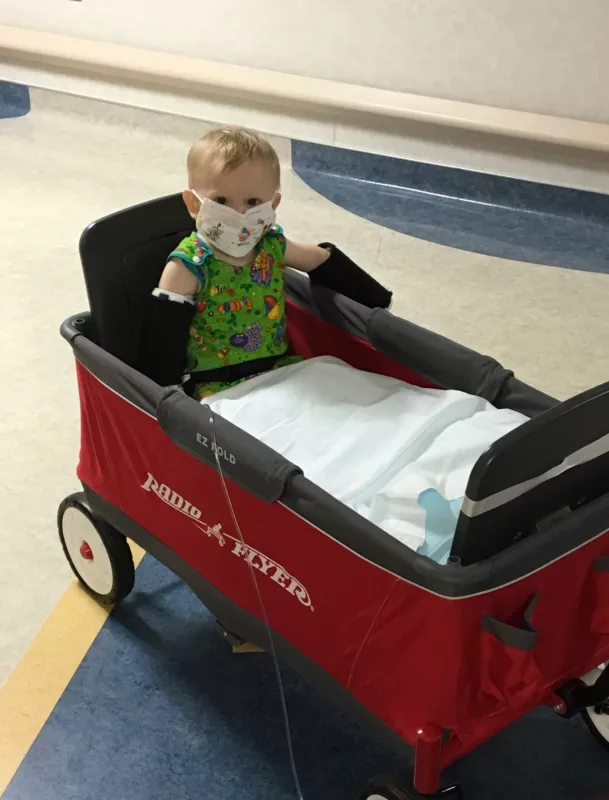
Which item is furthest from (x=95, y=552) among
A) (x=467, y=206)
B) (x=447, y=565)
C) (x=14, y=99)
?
(x=14, y=99)

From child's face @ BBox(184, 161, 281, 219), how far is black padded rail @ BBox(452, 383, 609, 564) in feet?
1.82

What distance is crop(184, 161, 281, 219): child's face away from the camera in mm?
1161

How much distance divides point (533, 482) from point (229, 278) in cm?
58

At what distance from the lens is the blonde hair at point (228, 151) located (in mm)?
1152

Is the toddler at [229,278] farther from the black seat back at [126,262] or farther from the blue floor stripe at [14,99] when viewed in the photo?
the blue floor stripe at [14,99]

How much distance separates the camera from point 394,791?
38.3 inches

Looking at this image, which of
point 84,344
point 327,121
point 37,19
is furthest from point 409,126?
point 84,344

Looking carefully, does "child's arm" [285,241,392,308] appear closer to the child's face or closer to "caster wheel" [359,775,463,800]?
the child's face

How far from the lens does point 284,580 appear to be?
1008 mm

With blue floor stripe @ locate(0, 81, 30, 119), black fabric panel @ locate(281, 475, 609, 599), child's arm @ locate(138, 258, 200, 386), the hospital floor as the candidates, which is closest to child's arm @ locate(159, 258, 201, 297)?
child's arm @ locate(138, 258, 200, 386)

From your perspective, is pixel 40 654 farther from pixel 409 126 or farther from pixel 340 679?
pixel 409 126

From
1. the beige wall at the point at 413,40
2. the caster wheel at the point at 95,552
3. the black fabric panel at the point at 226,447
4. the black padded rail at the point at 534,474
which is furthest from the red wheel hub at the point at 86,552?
the beige wall at the point at 413,40

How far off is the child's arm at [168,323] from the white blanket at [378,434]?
3.3 inches

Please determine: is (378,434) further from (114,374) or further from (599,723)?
(599,723)
